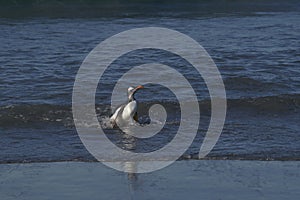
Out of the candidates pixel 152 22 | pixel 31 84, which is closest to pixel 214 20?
pixel 152 22

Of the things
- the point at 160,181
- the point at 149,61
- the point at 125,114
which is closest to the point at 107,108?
the point at 125,114

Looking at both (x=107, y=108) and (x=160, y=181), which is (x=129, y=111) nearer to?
(x=107, y=108)

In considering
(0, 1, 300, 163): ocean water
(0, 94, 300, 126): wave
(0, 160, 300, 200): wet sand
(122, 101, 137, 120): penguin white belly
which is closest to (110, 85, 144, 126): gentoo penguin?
(122, 101, 137, 120): penguin white belly

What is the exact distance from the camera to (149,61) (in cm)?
1723

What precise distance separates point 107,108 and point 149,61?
4218mm

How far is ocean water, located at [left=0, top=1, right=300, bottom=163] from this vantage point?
35.5ft

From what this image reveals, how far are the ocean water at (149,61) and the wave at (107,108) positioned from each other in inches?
0.6

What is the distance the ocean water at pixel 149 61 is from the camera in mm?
10812

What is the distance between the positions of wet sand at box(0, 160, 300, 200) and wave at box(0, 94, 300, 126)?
288 cm

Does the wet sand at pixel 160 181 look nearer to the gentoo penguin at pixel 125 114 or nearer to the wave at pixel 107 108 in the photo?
the gentoo penguin at pixel 125 114

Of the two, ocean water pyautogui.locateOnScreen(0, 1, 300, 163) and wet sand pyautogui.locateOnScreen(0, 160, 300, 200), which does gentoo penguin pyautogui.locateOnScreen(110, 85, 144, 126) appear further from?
wet sand pyautogui.locateOnScreen(0, 160, 300, 200)

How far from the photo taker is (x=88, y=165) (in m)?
9.36

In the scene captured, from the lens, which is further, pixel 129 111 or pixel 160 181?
pixel 129 111

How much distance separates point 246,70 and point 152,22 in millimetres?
8205
